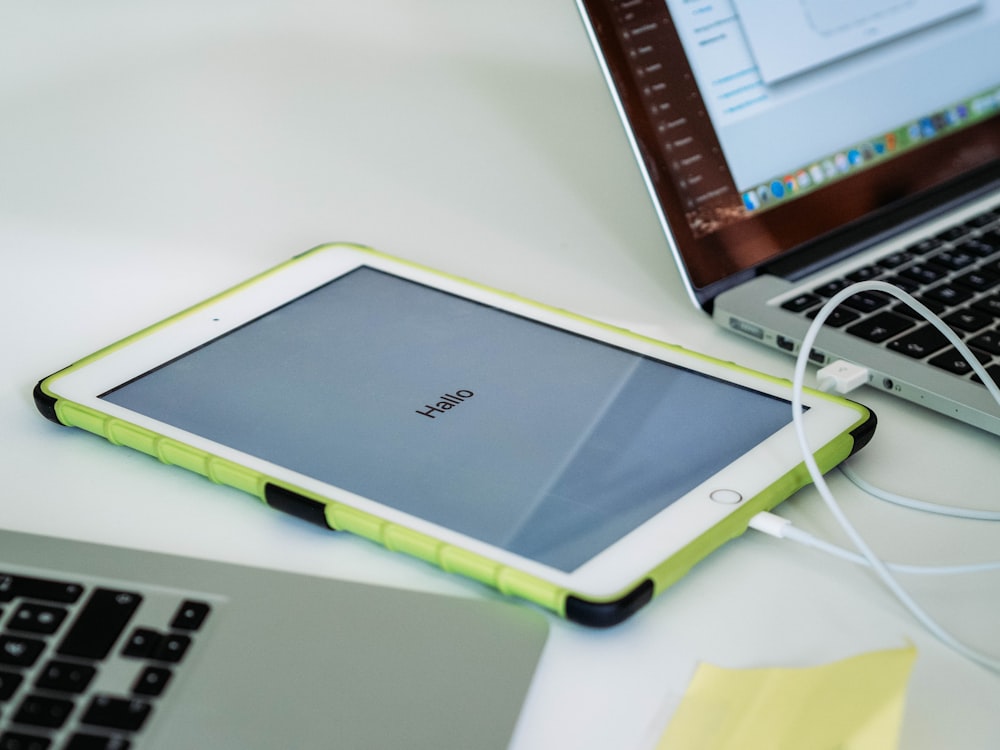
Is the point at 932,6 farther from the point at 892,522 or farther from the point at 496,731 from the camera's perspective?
the point at 496,731

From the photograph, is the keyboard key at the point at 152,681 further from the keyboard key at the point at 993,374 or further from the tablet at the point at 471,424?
the keyboard key at the point at 993,374

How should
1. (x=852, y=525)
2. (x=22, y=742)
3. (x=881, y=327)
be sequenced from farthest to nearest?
1. (x=881, y=327)
2. (x=852, y=525)
3. (x=22, y=742)

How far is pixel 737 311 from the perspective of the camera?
2.13 feet

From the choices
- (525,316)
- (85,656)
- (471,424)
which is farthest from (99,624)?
(525,316)

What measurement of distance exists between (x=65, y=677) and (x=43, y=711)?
0.01 meters

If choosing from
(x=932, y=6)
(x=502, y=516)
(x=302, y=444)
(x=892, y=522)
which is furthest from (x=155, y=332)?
(x=932, y=6)

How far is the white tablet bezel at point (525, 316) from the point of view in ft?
1.50

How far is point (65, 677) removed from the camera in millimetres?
393

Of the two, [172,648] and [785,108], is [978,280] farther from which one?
[172,648]

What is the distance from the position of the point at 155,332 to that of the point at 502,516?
0.23 meters

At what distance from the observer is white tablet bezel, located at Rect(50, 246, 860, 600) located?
1.50 feet

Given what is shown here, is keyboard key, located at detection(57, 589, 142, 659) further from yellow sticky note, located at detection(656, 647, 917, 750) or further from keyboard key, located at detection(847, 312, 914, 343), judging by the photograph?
keyboard key, located at detection(847, 312, 914, 343)

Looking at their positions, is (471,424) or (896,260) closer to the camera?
(471,424)

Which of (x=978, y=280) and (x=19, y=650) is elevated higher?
(x=19, y=650)
